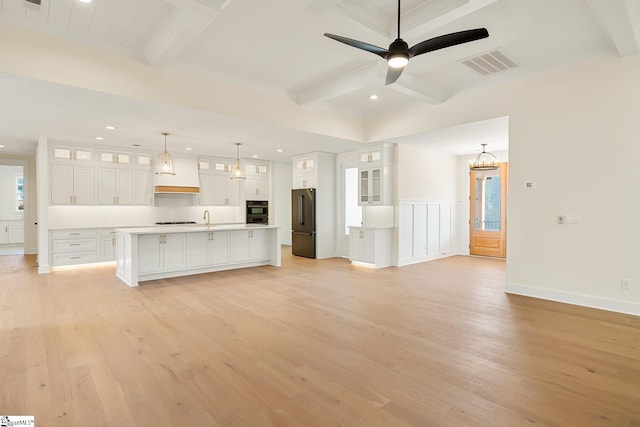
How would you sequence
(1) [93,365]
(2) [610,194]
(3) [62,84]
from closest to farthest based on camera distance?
(1) [93,365]
(3) [62,84]
(2) [610,194]

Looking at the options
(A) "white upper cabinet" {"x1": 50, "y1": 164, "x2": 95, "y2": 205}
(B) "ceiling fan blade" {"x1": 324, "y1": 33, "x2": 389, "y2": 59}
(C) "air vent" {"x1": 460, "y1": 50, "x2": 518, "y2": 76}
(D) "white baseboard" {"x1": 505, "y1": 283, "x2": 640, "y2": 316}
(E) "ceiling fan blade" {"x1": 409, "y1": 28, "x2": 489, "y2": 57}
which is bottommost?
(D) "white baseboard" {"x1": 505, "y1": 283, "x2": 640, "y2": 316}

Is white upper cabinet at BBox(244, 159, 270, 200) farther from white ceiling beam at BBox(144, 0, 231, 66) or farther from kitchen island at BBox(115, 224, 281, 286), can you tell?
white ceiling beam at BBox(144, 0, 231, 66)

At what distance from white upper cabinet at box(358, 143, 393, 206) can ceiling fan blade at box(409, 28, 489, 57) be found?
14.1ft

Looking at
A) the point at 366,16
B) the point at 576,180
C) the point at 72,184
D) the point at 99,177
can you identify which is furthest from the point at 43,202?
the point at 576,180

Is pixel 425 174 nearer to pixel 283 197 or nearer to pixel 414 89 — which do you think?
pixel 414 89

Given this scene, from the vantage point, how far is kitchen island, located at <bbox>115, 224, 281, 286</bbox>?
5645mm

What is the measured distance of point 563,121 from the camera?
450 centimetres

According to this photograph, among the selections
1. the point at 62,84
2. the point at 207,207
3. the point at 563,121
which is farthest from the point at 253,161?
the point at 563,121

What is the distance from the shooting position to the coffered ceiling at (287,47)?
3.21m

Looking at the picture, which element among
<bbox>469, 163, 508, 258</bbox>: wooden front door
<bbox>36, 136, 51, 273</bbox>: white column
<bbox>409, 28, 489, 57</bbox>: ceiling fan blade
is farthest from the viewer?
<bbox>469, 163, 508, 258</bbox>: wooden front door

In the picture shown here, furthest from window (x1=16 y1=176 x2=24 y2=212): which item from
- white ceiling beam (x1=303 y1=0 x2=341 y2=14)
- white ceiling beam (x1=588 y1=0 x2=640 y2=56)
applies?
white ceiling beam (x1=588 y1=0 x2=640 y2=56)

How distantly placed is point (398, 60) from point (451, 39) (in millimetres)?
436

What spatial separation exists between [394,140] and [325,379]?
18.0 ft

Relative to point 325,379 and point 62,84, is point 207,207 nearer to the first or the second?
point 62,84
